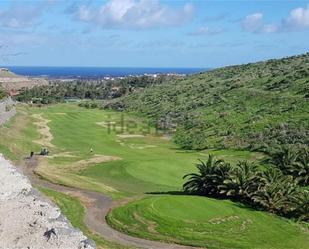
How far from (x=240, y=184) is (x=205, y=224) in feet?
18.0

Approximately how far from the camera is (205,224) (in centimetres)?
2423

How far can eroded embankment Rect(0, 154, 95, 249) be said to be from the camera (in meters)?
14.0

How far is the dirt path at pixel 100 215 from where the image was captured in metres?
22.5

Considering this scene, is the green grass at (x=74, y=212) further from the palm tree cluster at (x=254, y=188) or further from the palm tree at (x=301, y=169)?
the palm tree at (x=301, y=169)

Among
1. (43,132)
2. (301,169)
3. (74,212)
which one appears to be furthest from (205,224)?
(43,132)

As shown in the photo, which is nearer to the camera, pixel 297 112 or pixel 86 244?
pixel 86 244

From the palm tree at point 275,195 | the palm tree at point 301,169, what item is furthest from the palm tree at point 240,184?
the palm tree at point 301,169

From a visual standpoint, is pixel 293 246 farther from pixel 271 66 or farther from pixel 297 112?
pixel 271 66

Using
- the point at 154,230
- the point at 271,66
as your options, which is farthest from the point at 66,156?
the point at 271,66

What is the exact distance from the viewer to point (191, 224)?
2403 cm

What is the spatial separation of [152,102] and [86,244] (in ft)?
287

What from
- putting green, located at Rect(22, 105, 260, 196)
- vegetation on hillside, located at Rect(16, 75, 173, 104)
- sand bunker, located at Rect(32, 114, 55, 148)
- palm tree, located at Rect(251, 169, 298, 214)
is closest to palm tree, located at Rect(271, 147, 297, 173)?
palm tree, located at Rect(251, 169, 298, 214)

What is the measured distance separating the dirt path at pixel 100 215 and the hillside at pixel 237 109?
2197cm

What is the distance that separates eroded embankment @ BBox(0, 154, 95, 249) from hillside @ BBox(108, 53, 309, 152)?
32291mm
